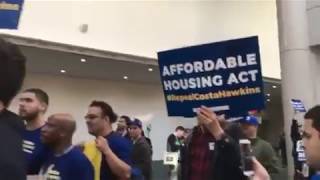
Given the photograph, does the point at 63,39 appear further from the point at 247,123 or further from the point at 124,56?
the point at 247,123

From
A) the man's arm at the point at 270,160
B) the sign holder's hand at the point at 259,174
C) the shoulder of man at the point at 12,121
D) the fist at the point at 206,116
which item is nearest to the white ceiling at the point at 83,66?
the man's arm at the point at 270,160

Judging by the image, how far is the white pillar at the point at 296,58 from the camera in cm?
1239

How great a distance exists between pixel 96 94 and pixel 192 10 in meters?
4.17

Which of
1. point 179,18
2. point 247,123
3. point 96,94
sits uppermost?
point 179,18

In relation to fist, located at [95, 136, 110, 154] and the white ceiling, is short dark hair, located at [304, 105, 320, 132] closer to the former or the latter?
fist, located at [95, 136, 110, 154]

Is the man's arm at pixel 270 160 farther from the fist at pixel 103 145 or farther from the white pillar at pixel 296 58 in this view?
the white pillar at pixel 296 58

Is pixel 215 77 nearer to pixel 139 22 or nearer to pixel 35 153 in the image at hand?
pixel 35 153

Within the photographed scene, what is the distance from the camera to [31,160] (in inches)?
145

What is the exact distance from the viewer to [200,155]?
4.32 metres

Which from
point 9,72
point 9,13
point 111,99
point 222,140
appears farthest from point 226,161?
point 111,99

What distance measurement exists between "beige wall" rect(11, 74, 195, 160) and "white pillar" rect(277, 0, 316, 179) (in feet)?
19.4

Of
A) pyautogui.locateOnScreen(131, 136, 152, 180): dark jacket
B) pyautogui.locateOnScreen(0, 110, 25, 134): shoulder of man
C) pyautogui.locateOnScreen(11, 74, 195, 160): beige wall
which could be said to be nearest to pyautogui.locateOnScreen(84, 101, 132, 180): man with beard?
pyautogui.locateOnScreen(0, 110, 25, 134): shoulder of man

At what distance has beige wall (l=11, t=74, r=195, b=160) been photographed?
17.0m

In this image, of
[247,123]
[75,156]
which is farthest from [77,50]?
[75,156]
